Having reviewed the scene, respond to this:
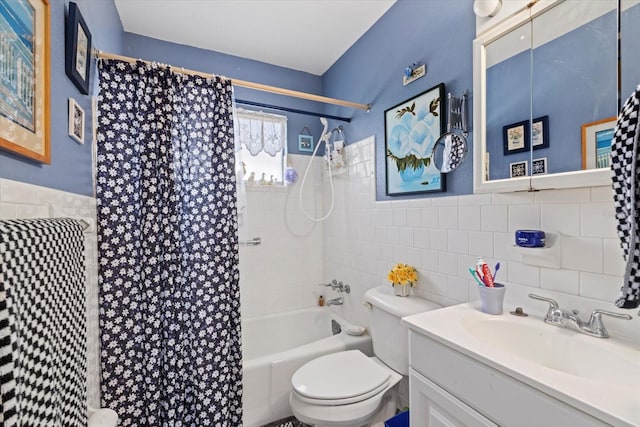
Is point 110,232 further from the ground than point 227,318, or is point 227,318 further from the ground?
point 110,232

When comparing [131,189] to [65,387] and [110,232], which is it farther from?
[65,387]

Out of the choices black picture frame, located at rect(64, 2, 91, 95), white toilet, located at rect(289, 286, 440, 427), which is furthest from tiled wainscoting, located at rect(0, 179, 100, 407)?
white toilet, located at rect(289, 286, 440, 427)

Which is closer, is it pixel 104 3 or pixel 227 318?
pixel 104 3

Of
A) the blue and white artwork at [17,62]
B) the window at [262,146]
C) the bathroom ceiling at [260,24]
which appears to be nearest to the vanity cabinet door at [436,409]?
the blue and white artwork at [17,62]

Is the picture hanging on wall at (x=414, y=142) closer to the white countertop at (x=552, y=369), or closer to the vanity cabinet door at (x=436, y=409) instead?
the white countertop at (x=552, y=369)

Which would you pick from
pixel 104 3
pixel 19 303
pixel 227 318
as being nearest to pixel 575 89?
pixel 19 303

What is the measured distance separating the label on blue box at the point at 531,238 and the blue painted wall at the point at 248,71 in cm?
187

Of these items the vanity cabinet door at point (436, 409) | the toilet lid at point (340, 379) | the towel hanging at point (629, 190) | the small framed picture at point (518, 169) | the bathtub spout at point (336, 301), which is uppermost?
the small framed picture at point (518, 169)

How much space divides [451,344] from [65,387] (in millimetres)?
945

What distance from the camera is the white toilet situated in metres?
1.24

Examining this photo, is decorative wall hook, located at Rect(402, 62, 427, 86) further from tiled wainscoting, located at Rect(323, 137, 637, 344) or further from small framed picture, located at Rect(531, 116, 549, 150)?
small framed picture, located at Rect(531, 116, 549, 150)

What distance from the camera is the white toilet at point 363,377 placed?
1.24m

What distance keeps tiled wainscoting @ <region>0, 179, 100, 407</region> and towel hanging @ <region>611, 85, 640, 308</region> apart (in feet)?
4.09

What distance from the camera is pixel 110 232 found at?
1.35 metres
